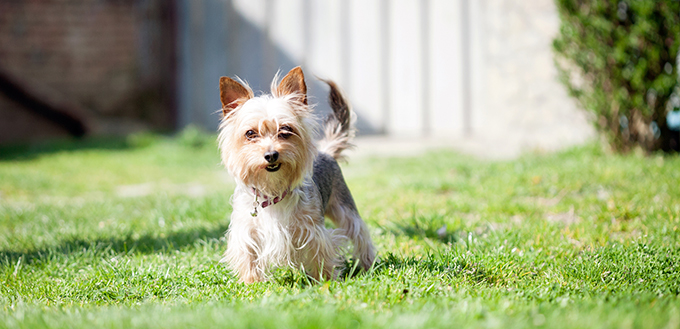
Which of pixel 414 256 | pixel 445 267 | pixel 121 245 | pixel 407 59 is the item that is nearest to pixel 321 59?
pixel 407 59

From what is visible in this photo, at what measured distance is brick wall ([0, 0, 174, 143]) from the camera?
10820 millimetres

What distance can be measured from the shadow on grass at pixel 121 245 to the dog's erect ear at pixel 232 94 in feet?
4.06

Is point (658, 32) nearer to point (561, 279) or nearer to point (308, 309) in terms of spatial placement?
point (561, 279)

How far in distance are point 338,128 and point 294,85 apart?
26.4 inches

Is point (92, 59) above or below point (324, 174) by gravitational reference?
above

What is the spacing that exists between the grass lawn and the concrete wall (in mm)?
1313

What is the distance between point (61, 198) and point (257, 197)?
448 centimetres

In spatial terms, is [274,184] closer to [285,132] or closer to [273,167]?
[273,167]

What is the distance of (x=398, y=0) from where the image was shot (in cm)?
959

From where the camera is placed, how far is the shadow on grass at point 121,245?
3463mm

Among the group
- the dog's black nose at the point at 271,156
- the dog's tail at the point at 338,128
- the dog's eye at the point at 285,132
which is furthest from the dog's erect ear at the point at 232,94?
the dog's tail at the point at 338,128

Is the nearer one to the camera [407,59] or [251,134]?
[251,134]

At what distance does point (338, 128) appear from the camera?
11.3 feet

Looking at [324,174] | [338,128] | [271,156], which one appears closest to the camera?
[271,156]
